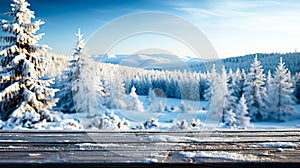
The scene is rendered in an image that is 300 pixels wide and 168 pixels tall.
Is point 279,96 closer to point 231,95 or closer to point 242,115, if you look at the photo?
point 231,95

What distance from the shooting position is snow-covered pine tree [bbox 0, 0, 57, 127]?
34.7ft

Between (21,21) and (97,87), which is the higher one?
(21,21)

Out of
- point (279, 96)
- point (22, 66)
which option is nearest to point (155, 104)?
point (22, 66)

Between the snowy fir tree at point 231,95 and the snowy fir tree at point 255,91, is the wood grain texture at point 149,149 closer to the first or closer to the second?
the snowy fir tree at point 231,95

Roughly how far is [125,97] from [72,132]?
26.7 inches

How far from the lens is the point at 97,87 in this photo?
3.92 metres

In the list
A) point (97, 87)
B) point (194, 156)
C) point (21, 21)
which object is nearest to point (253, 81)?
point (21, 21)

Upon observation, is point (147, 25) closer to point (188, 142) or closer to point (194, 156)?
point (188, 142)

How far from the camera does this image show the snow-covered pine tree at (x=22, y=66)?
10562 mm

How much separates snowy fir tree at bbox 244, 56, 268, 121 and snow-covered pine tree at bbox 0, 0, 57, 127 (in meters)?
26.1

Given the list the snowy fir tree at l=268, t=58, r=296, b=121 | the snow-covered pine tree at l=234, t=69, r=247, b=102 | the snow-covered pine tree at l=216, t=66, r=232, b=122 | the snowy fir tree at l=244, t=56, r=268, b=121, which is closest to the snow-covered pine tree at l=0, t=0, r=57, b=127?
the snow-covered pine tree at l=216, t=66, r=232, b=122

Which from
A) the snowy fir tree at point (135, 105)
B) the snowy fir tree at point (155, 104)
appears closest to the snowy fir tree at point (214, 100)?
the snowy fir tree at point (155, 104)

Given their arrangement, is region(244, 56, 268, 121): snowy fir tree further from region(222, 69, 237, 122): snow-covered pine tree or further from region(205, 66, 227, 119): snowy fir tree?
region(205, 66, 227, 119): snowy fir tree

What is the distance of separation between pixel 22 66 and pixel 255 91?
28.0 metres
